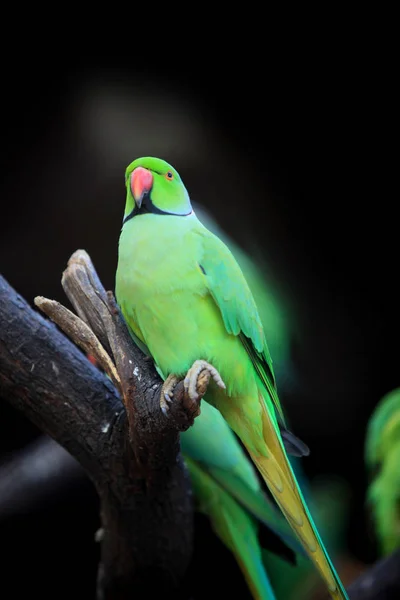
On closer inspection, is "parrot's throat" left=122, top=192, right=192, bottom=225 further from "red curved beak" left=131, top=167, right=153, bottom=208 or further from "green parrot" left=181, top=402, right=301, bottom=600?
"green parrot" left=181, top=402, right=301, bottom=600

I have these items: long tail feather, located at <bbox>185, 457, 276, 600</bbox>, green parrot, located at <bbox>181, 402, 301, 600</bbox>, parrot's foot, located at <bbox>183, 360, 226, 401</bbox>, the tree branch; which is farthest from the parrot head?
long tail feather, located at <bbox>185, 457, 276, 600</bbox>

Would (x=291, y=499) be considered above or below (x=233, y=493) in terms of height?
above

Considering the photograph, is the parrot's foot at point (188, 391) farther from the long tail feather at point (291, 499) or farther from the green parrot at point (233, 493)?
the green parrot at point (233, 493)

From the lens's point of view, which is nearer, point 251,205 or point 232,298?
point 232,298

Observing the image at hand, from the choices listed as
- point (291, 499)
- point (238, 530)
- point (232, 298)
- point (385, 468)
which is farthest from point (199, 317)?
point (385, 468)

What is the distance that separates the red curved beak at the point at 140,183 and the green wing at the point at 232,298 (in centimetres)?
13

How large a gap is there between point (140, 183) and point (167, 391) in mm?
397

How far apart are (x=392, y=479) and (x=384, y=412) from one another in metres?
0.21

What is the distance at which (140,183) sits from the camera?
112 cm

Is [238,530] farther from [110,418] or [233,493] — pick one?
[110,418]

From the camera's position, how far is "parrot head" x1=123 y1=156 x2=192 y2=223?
3.68ft

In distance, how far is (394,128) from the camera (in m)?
1.91

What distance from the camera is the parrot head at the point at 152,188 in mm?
1123

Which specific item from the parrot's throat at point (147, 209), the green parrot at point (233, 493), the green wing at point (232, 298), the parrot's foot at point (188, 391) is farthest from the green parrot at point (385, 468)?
the parrot's throat at point (147, 209)
